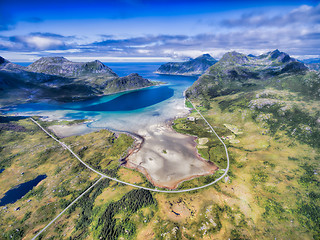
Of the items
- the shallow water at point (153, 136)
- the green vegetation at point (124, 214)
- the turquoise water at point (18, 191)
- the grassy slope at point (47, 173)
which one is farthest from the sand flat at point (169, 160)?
the turquoise water at point (18, 191)

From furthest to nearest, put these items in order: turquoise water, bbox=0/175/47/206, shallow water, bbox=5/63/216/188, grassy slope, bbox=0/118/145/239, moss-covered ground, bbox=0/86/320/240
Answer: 1. shallow water, bbox=5/63/216/188
2. turquoise water, bbox=0/175/47/206
3. grassy slope, bbox=0/118/145/239
4. moss-covered ground, bbox=0/86/320/240

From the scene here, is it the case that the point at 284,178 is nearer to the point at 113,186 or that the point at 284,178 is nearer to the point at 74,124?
the point at 113,186

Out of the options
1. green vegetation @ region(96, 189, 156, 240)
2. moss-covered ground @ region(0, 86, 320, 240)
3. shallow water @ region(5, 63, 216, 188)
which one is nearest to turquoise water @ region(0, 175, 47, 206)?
moss-covered ground @ region(0, 86, 320, 240)

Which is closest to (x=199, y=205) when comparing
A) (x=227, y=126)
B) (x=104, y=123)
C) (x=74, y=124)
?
(x=227, y=126)

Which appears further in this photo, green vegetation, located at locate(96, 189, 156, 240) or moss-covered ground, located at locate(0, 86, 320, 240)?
moss-covered ground, located at locate(0, 86, 320, 240)

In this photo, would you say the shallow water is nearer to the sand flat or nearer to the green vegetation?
the sand flat

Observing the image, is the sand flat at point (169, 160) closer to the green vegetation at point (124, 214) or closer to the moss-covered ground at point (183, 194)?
the moss-covered ground at point (183, 194)

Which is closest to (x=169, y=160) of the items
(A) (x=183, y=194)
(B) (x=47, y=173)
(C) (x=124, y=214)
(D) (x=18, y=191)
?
(A) (x=183, y=194)
